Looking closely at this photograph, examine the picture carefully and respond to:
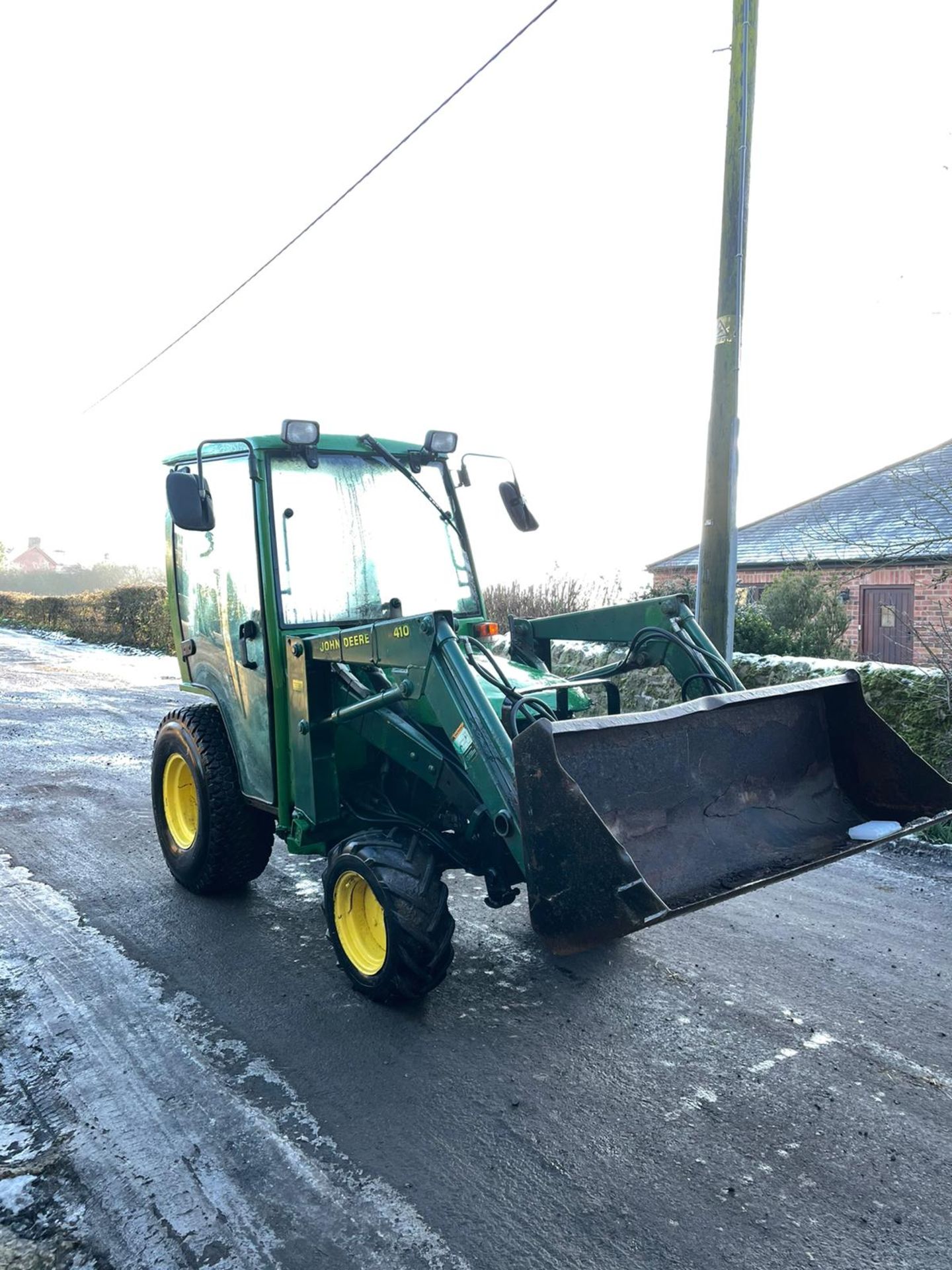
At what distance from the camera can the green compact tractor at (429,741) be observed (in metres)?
3.37

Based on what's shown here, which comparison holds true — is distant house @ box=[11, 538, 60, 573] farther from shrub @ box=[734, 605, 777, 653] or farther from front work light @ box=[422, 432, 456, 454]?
front work light @ box=[422, 432, 456, 454]

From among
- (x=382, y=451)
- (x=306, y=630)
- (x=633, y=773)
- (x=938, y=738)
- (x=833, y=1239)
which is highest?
(x=382, y=451)

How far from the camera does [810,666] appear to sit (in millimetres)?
7816

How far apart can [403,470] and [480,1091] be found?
2839mm

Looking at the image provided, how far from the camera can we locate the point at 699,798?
147 inches

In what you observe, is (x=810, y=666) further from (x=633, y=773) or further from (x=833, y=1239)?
(x=833, y=1239)

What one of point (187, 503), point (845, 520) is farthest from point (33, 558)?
point (187, 503)

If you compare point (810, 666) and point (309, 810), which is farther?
point (810, 666)

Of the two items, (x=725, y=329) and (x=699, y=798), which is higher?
(x=725, y=329)


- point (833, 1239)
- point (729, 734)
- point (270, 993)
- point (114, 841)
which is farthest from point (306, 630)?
point (833, 1239)

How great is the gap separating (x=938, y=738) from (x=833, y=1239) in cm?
496

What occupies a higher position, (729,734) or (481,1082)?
(729,734)

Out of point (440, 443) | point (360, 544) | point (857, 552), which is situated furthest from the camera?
point (857, 552)

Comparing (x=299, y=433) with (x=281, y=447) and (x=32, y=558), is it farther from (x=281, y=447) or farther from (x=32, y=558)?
(x=32, y=558)
